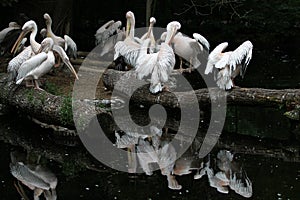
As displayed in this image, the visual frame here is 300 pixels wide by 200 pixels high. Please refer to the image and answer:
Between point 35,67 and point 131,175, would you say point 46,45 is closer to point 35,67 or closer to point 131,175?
point 35,67

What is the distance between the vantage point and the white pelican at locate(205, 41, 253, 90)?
905 centimetres

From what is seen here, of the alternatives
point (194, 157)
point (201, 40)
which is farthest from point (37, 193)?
point (201, 40)

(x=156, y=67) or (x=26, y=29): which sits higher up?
(x=26, y=29)

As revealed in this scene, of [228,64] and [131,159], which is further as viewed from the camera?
[228,64]

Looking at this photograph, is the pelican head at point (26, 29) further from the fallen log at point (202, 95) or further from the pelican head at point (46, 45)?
the fallen log at point (202, 95)

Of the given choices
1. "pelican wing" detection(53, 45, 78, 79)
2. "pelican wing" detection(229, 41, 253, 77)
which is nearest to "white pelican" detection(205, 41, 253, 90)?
"pelican wing" detection(229, 41, 253, 77)

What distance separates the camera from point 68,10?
12352 millimetres

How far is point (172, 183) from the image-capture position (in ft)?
22.8

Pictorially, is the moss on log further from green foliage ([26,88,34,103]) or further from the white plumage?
the white plumage

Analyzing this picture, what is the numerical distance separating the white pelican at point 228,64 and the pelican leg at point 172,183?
7.60 feet

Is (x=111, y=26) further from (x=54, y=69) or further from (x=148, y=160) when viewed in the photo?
(x=148, y=160)

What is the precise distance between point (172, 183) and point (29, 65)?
337 centimetres

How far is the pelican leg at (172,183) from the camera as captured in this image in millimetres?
6805

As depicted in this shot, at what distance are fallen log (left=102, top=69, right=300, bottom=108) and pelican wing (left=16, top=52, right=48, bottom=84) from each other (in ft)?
4.04
